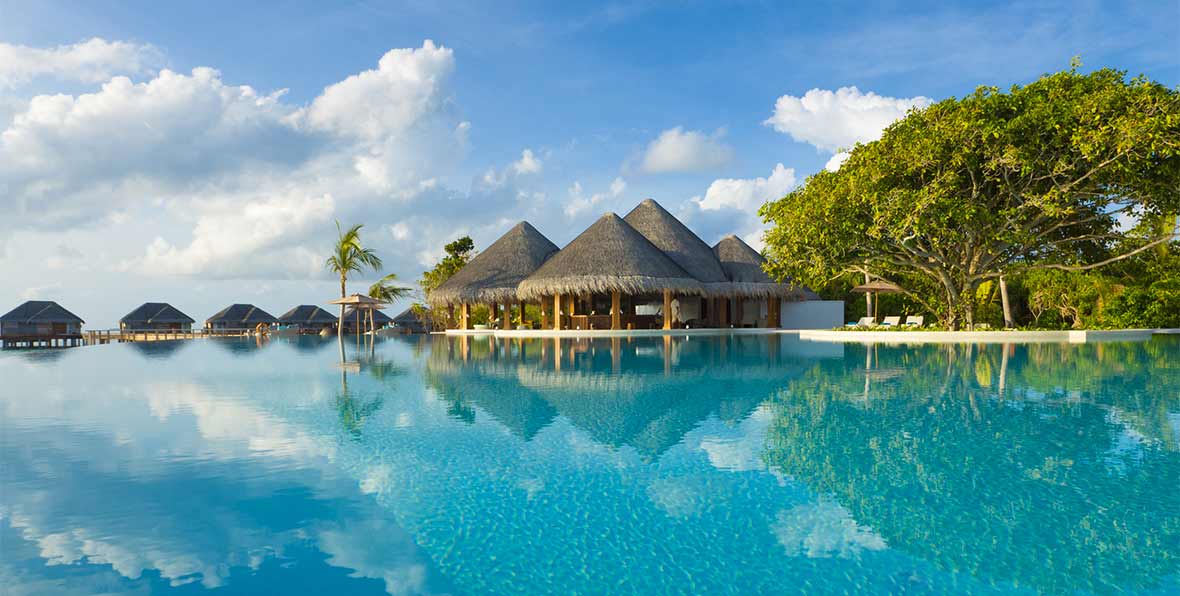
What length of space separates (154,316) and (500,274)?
2779 centimetres

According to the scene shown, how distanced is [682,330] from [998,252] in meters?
9.30

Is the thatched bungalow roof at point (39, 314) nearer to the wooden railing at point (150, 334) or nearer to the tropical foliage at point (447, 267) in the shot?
the wooden railing at point (150, 334)

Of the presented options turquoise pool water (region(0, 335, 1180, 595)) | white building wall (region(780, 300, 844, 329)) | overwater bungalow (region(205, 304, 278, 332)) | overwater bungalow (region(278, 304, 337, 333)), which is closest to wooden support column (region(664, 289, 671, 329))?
white building wall (region(780, 300, 844, 329))

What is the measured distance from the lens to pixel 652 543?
299 centimetres

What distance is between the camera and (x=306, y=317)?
143ft

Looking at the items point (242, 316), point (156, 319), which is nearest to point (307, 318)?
point (242, 316)

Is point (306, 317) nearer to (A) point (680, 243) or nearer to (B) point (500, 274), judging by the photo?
(B) point (500, 274)

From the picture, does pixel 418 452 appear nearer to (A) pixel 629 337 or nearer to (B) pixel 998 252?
(A) pixel 629 337

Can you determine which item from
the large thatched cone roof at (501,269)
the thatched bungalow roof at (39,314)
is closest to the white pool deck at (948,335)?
the large thatched cone roof at (501,269)

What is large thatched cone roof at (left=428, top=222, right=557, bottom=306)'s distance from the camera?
982 inches

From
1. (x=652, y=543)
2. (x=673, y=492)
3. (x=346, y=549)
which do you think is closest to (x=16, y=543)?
(x=346, y=549)

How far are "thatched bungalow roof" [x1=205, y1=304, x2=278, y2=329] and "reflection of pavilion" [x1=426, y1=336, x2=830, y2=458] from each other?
33590 millimetres

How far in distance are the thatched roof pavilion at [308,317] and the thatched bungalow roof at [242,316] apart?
1.03 m

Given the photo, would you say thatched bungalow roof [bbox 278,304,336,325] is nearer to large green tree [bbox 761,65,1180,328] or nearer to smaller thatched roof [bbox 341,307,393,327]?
smaller thatched roof [bbox 341,307,393,327]
